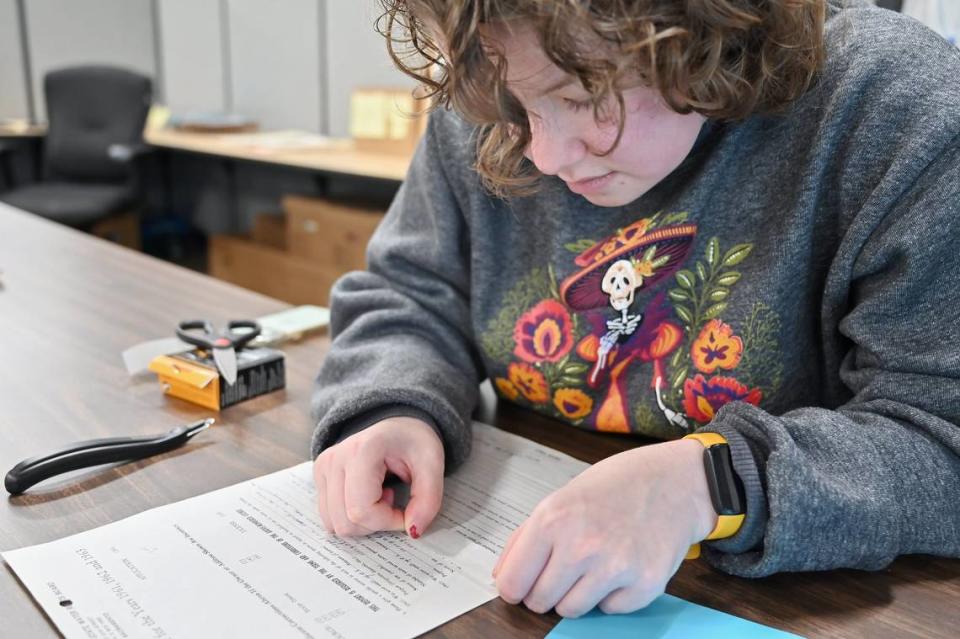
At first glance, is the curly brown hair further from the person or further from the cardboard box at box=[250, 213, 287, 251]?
the cardboard box at box=[250, 213, 287, 251]

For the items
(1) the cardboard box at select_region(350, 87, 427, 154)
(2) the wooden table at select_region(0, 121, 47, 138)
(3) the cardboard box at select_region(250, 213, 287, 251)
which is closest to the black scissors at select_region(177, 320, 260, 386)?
(1) the cardboard box at select_region(350, 87, 427, 154)

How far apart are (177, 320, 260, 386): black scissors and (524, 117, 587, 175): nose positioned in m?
0.37

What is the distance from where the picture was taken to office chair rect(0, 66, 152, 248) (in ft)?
11.8

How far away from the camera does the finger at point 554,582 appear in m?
0.48

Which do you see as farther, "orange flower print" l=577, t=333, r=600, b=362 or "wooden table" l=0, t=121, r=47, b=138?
"wooden table" l=0, t=121, r=47, b=138

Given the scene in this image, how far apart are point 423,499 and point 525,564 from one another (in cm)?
13

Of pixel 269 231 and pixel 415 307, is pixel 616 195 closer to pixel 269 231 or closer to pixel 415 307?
pixel 415 307

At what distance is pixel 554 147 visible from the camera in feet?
1.91

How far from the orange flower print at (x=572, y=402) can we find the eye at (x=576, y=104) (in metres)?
0.28

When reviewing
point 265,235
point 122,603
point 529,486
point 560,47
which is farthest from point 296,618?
point 265,235

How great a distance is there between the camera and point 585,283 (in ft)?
2.41

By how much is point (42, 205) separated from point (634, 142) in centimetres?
332

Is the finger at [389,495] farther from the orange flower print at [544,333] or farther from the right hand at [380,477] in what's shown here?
the orange flower print at [544,333]

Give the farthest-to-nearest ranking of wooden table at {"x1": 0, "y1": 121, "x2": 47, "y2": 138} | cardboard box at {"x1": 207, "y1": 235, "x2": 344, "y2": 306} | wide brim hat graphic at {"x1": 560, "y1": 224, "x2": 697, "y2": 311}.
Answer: wooden table at {"x1": 0, "y1": 121, "x2": 47, "y2": 138}
cardboard box at {"x1": 207, "y1": 235, "x2": 344, "y2": 306}
wide brim hat graphic at {"x1": 560, "y1": 224, "x2": 697, "y2": 311}
